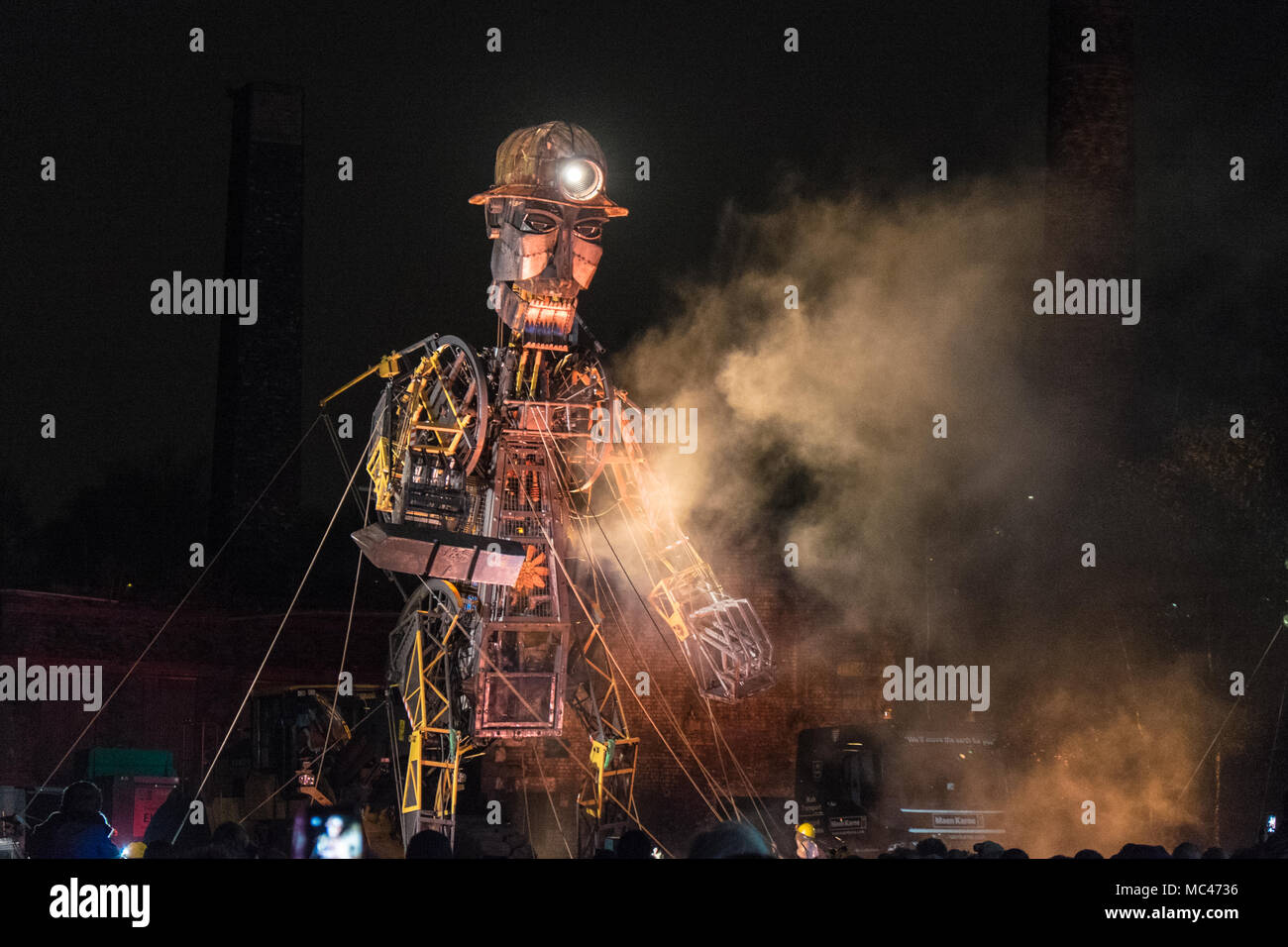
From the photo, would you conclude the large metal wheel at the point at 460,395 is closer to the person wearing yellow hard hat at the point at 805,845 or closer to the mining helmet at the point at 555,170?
the mining helmet at the point at 555,170

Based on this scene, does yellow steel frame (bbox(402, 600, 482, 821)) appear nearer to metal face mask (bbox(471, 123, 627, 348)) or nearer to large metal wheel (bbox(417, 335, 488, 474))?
large metal wheel (bbox(417, 335, 488, 474))

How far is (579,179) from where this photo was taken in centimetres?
1175

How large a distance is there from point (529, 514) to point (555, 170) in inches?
114

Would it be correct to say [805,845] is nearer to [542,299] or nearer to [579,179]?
[542,299]

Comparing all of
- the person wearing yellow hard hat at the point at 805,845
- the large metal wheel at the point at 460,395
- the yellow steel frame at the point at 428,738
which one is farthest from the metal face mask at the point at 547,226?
the person wearing yellow hard hat at the point at 805,845

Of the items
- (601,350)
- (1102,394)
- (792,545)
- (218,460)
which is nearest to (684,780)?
(792,545)

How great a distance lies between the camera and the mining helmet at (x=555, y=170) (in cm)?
1173

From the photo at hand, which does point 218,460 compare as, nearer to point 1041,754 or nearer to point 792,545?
point 792,545

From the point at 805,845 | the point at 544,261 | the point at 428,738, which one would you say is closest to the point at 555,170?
the point at 544,261

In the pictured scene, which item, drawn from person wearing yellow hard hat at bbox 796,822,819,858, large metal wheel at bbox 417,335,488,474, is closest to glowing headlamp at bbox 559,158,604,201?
large metal wheel at bbox 417,335,488,474

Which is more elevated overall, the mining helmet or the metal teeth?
the mining helmet

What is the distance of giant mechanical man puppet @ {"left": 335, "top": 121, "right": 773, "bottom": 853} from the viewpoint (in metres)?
11.6
